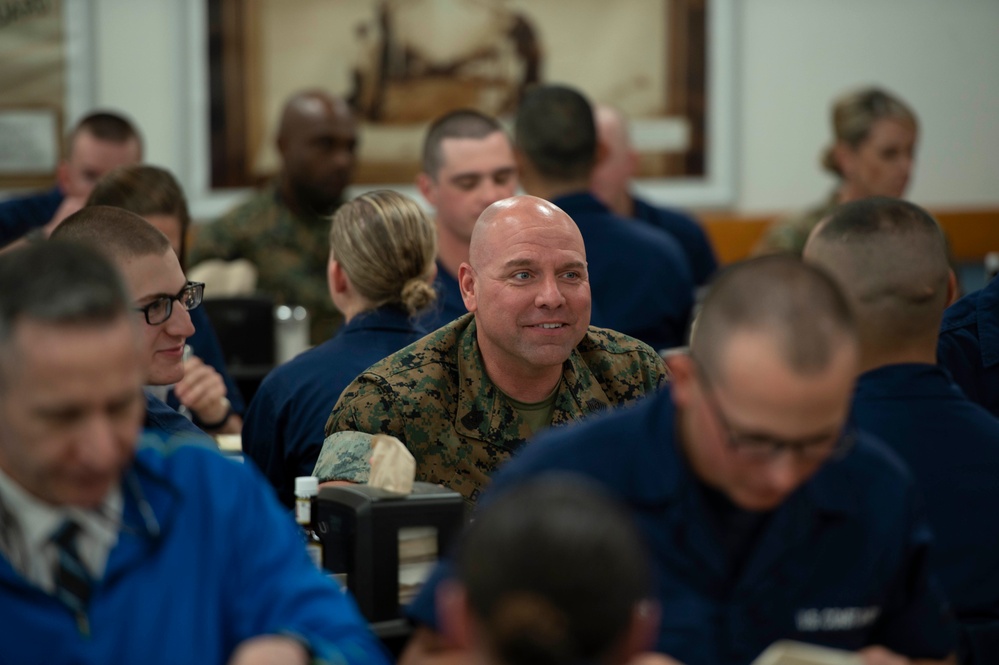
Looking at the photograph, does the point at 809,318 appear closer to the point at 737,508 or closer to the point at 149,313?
the point at 737,508

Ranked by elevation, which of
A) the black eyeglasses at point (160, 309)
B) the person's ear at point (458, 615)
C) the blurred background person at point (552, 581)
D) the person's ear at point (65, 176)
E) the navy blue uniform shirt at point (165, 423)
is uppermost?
the person's ear at point (65, 176)

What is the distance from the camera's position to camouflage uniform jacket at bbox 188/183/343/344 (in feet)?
17.9

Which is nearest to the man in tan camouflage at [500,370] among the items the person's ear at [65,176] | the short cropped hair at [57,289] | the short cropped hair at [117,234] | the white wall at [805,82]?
the short cropped hair at [117,234]

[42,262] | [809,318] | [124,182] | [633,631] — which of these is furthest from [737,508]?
[124,182]

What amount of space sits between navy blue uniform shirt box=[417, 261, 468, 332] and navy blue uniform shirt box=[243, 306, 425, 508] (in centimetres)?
12

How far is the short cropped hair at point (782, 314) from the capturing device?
1.64 metres

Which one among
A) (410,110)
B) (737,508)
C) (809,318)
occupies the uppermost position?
(410,110)

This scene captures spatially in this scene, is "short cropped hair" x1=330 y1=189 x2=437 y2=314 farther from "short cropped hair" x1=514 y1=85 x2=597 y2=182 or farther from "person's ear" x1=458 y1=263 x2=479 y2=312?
"short cropped hair" x1=514 y1=85 x2=597 y2=182

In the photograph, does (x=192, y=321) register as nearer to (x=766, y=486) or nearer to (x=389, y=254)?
(x=389, y=254)

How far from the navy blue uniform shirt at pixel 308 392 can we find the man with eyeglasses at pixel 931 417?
1236mm

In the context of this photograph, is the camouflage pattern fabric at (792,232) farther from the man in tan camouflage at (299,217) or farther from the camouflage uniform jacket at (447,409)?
the camouflage uniform jacket at (447,409)

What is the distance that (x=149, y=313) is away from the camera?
2801 millimetres

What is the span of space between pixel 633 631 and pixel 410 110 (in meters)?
5.35

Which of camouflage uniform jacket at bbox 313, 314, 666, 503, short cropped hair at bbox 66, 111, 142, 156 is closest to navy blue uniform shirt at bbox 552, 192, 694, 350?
camouflage uniform jacket at bbox 313, 314, 666, 503
